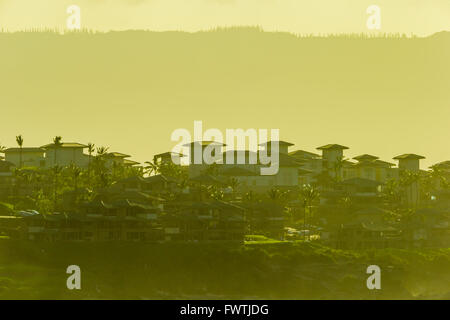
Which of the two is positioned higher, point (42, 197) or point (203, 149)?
point (203, 149)

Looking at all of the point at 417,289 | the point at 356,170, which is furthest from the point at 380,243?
the point at 356,170

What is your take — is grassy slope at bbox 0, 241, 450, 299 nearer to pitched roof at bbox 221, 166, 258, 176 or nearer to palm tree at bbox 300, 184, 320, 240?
palm tree at bbox 300, 184, 320, 240

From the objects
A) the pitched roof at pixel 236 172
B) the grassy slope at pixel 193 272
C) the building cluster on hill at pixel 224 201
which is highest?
the pitched roof at pixel 236 172

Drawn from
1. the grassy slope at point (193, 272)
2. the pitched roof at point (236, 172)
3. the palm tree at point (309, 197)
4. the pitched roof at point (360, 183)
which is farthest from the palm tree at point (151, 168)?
the grassy slope at point (193, 272)

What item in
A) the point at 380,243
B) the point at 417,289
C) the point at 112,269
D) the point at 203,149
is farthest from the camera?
the point at 203,149

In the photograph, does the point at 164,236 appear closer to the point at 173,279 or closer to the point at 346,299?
the point at 173,279

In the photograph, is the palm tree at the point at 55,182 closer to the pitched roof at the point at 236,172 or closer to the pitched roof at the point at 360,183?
the pitched roof at the point at 236,172

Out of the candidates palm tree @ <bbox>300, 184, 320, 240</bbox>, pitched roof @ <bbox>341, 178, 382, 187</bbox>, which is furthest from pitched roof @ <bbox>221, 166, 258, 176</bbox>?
pitched roof @ <bbox>341, 178, 382, 187</bbox>
